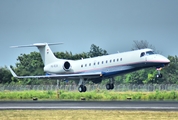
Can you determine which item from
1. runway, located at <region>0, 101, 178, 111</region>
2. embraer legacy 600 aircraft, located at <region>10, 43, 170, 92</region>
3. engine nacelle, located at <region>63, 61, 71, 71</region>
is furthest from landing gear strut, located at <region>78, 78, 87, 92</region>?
runway, located at <region>0, 101, 178, 111</region>

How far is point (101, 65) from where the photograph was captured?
55.6 m

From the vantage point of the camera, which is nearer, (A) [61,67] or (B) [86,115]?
(B) [86,115]

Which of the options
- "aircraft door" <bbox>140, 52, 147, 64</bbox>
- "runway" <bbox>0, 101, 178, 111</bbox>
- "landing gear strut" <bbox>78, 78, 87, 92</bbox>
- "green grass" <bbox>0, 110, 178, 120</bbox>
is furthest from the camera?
"landing gear strut" <bbox>78, 78, 87, 92</bbox>

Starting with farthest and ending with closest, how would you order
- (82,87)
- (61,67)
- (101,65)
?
(61,67)
(82,87)
(101,65)

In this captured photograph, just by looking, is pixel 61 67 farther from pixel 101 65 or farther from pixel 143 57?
pixel 143 57

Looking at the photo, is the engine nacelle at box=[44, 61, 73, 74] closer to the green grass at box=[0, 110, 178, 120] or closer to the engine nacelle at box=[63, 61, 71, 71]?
the engine nacelle at box=[63, 61, 71, 71]

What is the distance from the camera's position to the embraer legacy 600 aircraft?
51219 mm

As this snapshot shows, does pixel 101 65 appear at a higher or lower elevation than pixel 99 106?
higher

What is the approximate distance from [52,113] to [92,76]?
26195mm

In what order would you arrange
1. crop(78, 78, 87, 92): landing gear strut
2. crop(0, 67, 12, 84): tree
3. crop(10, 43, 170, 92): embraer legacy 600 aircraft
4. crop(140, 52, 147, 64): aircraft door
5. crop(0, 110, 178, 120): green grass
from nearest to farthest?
crop(0, 110, 178, 120): green grass → crop(140, 52, 147, 64): aircraft door → crop(10, 43, 170, 92): embraer legacy 600 aircraft → crop(78, 78, 87, 92): landing gear strut → crop(0, 67, 12, 84): tree

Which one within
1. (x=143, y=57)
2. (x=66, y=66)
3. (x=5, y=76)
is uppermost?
(x=5, y=76)

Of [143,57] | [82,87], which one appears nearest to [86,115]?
[143,57]

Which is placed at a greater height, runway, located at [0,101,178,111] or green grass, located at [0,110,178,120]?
runway, located at [0,101,178,111]

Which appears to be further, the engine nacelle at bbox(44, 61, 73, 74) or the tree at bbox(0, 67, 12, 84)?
the tree at bbox(0, 67, 12, 84)
